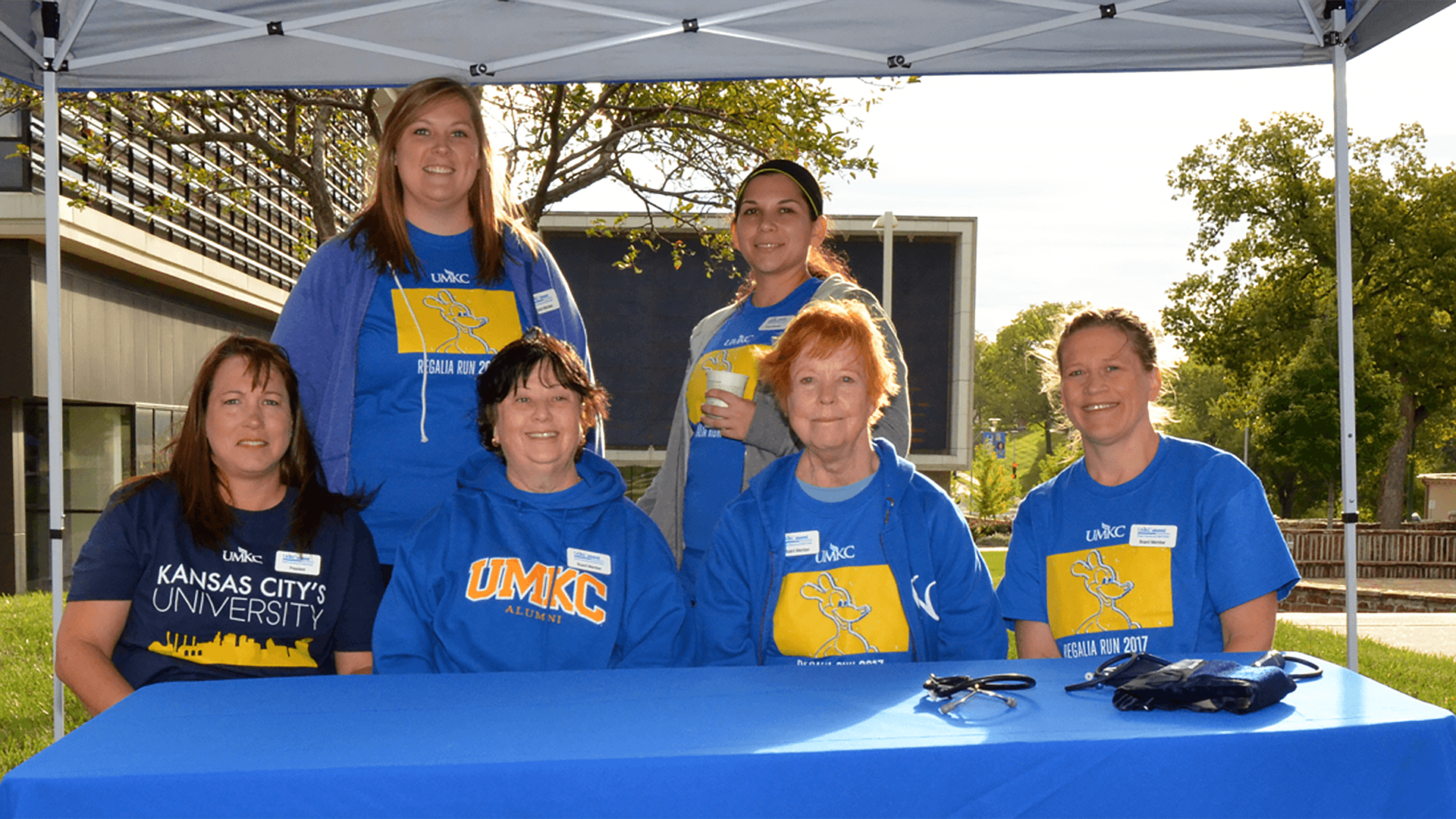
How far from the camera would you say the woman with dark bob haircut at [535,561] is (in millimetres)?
2520

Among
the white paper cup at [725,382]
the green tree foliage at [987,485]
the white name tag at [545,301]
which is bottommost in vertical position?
the green tree foliage at [987,485]

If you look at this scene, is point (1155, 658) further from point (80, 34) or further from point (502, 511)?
point (80, 34)

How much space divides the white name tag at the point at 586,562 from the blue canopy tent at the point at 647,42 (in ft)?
6.54

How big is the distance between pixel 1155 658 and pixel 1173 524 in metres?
0.91

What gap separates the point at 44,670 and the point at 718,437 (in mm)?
6012

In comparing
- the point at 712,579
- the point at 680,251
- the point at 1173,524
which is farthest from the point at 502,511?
the point at 680,251

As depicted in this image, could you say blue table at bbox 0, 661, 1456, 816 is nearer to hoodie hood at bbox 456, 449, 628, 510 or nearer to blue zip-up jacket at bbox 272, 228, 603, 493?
hoodie hood at bbox 456, 449, 628, 510

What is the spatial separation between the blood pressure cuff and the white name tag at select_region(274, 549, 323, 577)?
76.9 inches

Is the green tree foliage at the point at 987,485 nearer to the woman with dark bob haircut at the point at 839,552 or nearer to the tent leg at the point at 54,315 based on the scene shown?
the tent leg at the point at 54,315

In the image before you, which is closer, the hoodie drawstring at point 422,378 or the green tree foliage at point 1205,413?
the hoodie drawstring at point 422,378

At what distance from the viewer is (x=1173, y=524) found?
9.23 feet

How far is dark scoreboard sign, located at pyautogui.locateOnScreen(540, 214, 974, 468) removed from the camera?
25062 mm

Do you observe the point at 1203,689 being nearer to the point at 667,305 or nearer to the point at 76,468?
the point at 76,468

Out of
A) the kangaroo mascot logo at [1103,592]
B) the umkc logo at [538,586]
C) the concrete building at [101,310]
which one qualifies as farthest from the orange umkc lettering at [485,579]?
the concrete building at [101,310]
